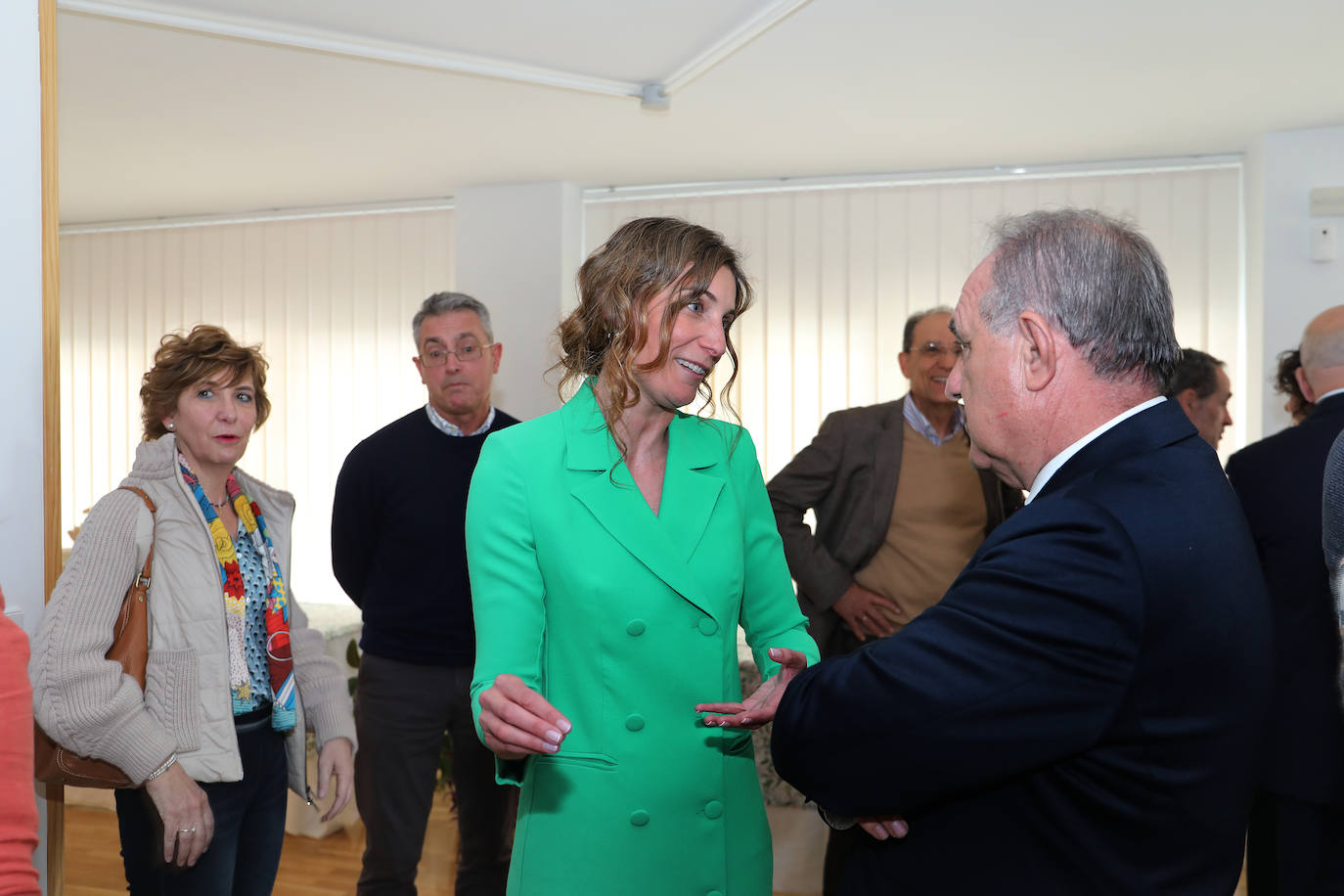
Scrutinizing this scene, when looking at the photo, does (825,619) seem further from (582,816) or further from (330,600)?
(330,600)

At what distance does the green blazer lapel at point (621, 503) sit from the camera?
147 cm

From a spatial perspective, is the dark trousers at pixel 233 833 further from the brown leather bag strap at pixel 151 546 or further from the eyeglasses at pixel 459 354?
the eyeglasses at pixel 459 354

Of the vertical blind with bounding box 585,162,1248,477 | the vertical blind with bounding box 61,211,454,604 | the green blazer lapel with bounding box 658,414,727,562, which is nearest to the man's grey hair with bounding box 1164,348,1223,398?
the vertical blind with bounding box 585,162,1248,477

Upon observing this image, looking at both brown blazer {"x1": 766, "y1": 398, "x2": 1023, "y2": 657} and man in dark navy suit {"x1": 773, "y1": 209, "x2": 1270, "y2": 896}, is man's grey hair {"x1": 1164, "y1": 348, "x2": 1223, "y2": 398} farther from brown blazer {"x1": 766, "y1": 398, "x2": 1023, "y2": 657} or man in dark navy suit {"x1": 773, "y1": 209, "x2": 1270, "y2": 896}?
man in dark navy suit {"x1": 773, "y1": 209, "x2": 1270, "y2": 896}

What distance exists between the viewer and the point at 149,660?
6.17 ft

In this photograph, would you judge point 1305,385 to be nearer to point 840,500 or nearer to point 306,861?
point 840,500

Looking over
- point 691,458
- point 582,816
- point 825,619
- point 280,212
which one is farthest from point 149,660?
point 280,212

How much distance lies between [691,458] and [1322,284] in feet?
13.4

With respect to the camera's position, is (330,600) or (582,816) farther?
(330,600)

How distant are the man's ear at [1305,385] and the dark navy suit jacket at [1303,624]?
0.16m

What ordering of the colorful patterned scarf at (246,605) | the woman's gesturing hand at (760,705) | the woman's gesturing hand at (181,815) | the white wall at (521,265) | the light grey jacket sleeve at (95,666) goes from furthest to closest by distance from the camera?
the white wall at (521,265) < the colorful patterned scarf at (246,605) < the woman's gesturing hand at (181,815) < the light grey jacket sleeve at (95,666) < the woman's gesturing hand at (760,705)

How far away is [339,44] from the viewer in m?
3.65

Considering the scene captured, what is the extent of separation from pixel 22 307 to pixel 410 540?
4.35 ft

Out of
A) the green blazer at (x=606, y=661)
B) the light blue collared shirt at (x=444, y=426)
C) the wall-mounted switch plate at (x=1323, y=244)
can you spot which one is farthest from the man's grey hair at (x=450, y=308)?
the wall-mounted switch plate at (x=1323, y=244)
